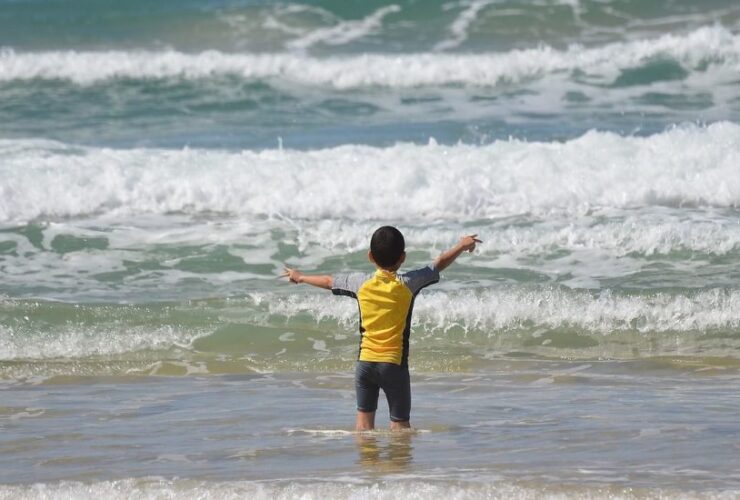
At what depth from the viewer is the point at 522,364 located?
842 cm

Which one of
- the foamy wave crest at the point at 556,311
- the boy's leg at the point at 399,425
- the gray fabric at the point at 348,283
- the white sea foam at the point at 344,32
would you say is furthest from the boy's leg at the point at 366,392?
the white sea foam at the point at 344,32

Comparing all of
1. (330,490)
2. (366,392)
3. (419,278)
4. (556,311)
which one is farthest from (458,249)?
(556,311)

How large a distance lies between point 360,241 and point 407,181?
1828 millimetres

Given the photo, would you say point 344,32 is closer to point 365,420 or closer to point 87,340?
point 87,340

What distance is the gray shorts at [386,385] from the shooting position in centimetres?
588

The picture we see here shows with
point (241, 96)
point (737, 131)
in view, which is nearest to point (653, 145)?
point (737, 131)

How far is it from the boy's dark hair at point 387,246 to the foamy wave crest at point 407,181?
6787 mm

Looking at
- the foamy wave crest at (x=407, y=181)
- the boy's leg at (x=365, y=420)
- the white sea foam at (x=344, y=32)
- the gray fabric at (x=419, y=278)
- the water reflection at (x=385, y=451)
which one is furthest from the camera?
the white sea foam at (x=344, y=32)

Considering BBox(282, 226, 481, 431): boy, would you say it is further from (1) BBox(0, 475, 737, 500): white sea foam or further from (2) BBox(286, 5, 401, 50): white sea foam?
(2) BBox(286, 5, 401, 50): white sea foam

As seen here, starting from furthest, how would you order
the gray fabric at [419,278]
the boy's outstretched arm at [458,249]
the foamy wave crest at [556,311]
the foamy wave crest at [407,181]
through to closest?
the foamy wave crest at [407,181] < the foamy wave crest at [556,311] < the gray fabric at [419,278] < the boy's outstretched arm at [458,249]

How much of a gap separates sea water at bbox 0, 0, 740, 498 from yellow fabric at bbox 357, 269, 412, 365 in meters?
0.42

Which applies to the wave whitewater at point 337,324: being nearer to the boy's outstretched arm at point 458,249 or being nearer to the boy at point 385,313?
the boy at point 385,313

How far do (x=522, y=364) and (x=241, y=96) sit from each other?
12050 mm

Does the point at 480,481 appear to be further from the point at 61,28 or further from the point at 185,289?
the point at 61,28
